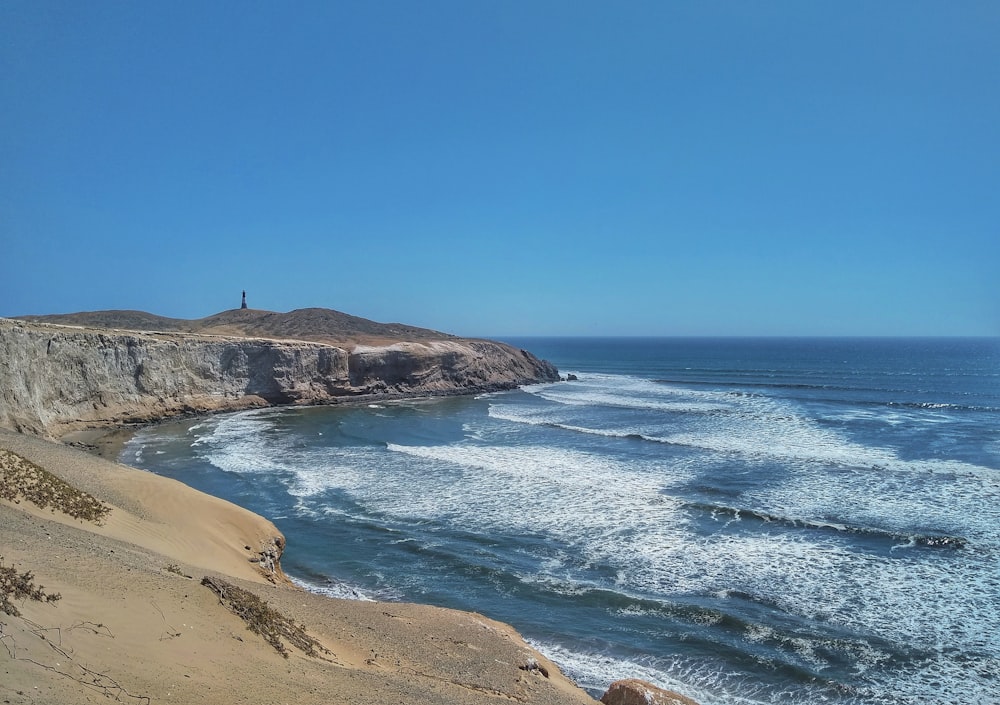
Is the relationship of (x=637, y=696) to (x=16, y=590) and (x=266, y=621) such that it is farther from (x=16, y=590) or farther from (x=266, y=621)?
(x=16, y=590)

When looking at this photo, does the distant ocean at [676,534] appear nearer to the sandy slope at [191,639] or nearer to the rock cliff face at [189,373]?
the sandy slope at [191,639]

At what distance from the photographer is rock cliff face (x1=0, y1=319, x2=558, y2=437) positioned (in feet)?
104

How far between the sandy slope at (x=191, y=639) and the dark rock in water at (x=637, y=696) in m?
0.66

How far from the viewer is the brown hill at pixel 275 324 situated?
65.6 meters

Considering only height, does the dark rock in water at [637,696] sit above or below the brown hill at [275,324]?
below

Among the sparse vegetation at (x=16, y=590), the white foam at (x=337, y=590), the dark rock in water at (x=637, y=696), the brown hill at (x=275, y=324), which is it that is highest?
the brown hill at (x=275, y=324)

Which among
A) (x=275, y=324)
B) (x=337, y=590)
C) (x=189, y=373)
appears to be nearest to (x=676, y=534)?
(x=337, y=590)

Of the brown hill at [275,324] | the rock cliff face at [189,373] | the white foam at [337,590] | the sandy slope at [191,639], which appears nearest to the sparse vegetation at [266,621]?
the sandy slope at [191,639]

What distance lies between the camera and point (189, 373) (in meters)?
44.1

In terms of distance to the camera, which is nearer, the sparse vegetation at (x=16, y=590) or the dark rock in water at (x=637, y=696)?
the sparse vegetation at (x=16, y=590)

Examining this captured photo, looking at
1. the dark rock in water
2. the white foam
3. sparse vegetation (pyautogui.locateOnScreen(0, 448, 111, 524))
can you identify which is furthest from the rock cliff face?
the dark rock in water

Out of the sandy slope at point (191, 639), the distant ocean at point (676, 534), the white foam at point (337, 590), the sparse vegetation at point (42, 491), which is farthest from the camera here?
the white foam at point (337, 590)

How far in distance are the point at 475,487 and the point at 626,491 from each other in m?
5.79

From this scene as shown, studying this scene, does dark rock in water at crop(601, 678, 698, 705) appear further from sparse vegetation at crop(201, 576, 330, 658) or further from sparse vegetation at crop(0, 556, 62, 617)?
sparse vegetation at crop(0, 556, 62, 617)
